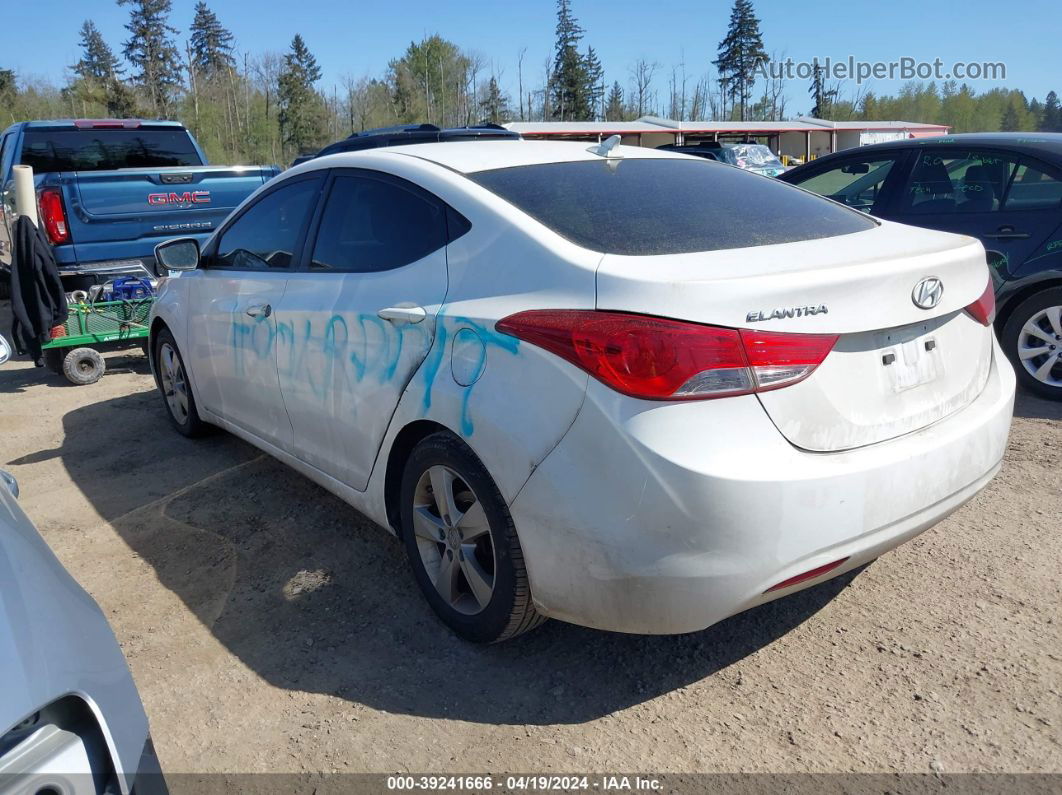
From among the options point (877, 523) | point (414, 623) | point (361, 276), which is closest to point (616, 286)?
point (877, 523)

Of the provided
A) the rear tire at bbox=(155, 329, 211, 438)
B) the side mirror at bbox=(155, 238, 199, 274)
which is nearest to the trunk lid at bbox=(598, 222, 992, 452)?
the side mirror at bbox=(155, 238, 199, 274)

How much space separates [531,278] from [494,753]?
140cm

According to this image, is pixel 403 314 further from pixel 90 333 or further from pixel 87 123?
pixel 87 123

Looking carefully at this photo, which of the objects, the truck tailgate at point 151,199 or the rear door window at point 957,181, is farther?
the truck tailgate at point 151,199

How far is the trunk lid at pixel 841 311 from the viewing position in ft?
7.45

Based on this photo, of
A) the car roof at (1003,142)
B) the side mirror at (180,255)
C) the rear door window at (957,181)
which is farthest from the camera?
the rear door window at (957,181)

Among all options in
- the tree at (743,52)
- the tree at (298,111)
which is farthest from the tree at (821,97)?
the tree at (298,111)

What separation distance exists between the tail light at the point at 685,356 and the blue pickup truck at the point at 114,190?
20.8 ft

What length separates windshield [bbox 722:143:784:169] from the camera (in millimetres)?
24547

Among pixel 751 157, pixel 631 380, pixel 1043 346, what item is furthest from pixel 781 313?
pixel 751 157

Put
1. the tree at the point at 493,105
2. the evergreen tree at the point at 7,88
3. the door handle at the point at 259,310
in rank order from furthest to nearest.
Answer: the tree at the point at 493,105
the evergreen tree at the point at 7,88
the door handle at the point at 259,310

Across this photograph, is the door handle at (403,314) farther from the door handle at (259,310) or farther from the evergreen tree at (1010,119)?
the evergreen tree at (1010,119)

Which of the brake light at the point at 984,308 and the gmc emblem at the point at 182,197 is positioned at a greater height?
the gmc emblem at the point at 182,197

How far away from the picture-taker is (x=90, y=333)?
707 centimetres
